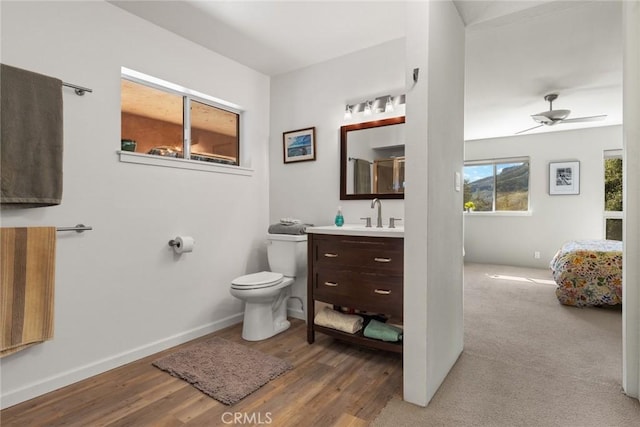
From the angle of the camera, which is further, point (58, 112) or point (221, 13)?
point (221, 13)

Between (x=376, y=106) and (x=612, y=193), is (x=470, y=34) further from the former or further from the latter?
(x=612, y=193)

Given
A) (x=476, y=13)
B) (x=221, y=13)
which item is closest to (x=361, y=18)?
(x=476, y=13)

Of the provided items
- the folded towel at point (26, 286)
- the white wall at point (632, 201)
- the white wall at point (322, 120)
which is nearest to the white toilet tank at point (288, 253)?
the white wall at point (322, 120)

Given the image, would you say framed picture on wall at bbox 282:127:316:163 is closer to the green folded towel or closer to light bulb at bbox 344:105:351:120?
light bulb at bbox 344:105:351:120

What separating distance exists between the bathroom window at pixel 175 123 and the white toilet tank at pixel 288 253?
0.89 m

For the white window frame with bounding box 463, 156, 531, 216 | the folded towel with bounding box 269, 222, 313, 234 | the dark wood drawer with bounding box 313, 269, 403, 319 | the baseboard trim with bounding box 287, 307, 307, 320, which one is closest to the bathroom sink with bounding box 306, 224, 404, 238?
the dark wood drawer with bounding box 313, 269, 403, 319

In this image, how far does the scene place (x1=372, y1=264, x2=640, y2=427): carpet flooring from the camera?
1620 millimetres

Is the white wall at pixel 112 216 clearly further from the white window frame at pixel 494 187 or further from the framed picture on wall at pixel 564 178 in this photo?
the framed picture on wall at pixel 564 178

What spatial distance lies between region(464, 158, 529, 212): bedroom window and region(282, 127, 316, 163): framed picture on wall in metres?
4.55

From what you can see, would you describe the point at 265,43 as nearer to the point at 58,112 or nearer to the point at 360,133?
the point at 360,133

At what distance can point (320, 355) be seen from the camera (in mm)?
2334

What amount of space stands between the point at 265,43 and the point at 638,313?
3031 millimetres

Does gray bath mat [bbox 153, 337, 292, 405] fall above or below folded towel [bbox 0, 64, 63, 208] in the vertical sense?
below

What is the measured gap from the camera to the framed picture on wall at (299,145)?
10.0ft
